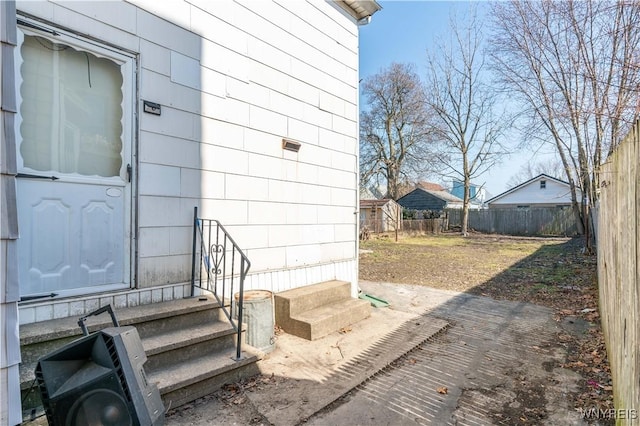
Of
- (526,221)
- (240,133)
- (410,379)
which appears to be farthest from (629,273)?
(526,221)

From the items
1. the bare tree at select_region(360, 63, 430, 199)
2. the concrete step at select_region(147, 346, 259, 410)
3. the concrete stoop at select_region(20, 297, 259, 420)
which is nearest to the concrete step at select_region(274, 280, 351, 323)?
the concrete stoop at select_region(20, 297, 259, 420)

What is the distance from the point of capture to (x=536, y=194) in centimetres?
2828

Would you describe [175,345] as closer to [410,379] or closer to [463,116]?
[410,379]

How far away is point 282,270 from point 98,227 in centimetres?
216

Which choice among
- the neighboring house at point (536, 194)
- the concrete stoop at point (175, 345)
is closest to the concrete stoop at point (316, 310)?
the concrete stoop at point (175, 345)

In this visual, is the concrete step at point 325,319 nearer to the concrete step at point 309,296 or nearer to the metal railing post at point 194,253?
the concrete step at point 309,296

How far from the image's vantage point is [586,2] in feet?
28.4

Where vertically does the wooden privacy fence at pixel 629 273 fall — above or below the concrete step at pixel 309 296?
above

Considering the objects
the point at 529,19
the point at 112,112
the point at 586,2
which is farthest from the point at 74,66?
the point at 529,19

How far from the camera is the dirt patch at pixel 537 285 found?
2793 millimetres

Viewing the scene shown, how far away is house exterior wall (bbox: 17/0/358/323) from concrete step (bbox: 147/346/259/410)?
79cm

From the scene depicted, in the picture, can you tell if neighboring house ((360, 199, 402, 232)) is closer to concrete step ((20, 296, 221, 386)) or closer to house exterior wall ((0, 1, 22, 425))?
concrete step ((20, 296, 221, 386))

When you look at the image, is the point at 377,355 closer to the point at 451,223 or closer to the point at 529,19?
the point at 529,19

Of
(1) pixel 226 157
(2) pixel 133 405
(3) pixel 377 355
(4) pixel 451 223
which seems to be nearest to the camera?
(2) pixel 133 405
